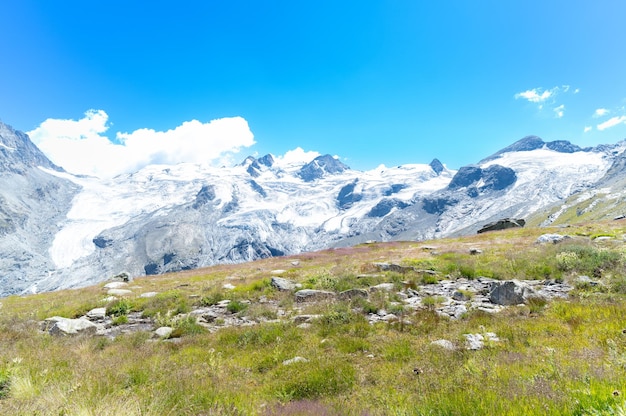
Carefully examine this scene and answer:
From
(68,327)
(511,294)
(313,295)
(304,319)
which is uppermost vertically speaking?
(68,327)

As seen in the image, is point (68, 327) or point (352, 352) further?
point (68, 327)

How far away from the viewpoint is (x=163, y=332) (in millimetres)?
12516

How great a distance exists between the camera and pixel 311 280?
67.1 feet

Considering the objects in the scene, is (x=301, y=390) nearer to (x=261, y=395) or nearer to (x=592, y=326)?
(x=261, y=395)

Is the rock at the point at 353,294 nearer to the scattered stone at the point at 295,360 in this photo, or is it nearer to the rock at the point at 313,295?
the rock at the point at 313,295

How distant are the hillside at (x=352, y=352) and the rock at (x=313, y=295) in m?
0.11

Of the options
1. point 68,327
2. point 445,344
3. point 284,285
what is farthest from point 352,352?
point 68,327

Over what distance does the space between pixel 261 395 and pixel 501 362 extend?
5.00m

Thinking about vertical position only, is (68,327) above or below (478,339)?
above

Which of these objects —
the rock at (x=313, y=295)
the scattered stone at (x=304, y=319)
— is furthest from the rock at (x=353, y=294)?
the scattered stone at (x=304, y=319)

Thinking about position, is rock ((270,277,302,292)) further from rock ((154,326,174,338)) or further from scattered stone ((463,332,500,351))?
scattered stone ((463,332,500,351))

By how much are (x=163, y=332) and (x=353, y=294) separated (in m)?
7.93

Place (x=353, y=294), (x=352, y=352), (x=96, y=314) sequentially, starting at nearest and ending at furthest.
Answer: (x=352, y=352)
(x=353, y=294)
(x=96, y=314)

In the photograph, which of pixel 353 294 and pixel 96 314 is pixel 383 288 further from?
pixel 96 314
